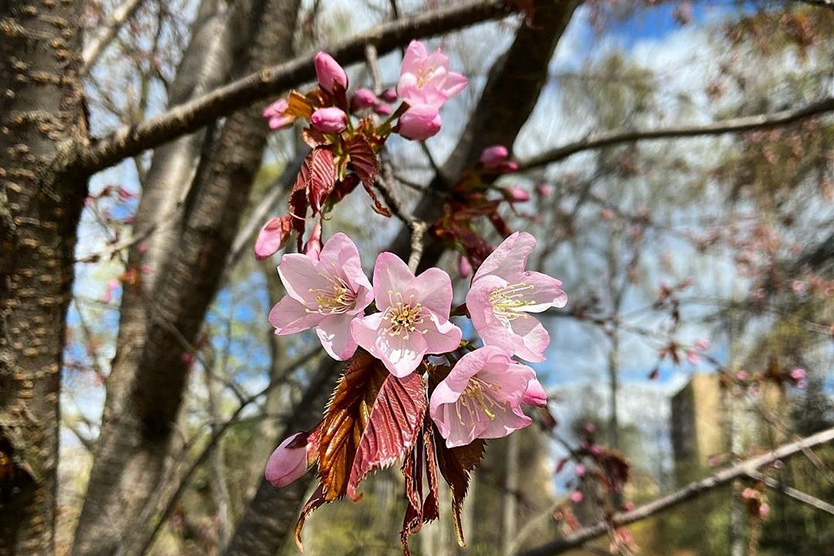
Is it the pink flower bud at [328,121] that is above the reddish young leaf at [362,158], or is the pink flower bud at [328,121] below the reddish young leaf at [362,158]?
above

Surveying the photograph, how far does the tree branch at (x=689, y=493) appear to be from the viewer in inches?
66.8

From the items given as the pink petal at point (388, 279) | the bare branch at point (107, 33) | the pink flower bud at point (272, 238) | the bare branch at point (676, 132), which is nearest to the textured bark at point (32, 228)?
the pink flower bud at point (272, 238)

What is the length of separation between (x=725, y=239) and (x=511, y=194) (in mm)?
6217

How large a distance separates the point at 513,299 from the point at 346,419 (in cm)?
30

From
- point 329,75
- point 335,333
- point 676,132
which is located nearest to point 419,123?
point 329,75

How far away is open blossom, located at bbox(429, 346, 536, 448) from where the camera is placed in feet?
1.88

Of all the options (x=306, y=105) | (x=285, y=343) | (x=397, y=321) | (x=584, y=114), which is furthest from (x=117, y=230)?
(x=584, y=114)

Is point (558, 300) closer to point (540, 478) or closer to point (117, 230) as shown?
point (117, 230)

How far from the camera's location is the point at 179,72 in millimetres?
1954

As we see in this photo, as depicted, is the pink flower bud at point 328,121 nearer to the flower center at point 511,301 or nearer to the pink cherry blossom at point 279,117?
the pink cherry blossom at point 279,117

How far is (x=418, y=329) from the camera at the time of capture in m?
0.62

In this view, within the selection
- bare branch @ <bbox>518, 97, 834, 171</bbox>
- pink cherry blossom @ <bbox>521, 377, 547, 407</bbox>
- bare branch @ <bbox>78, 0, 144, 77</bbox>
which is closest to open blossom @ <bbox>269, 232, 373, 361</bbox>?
pink cherry blossom @ <bbox>521, 377, 547, 407</bbox>

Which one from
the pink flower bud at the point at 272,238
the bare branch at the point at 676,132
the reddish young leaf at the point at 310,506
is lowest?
the reddish young leaf at the point at 310,506

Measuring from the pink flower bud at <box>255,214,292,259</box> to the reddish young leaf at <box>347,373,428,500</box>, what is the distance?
295 millimetres
